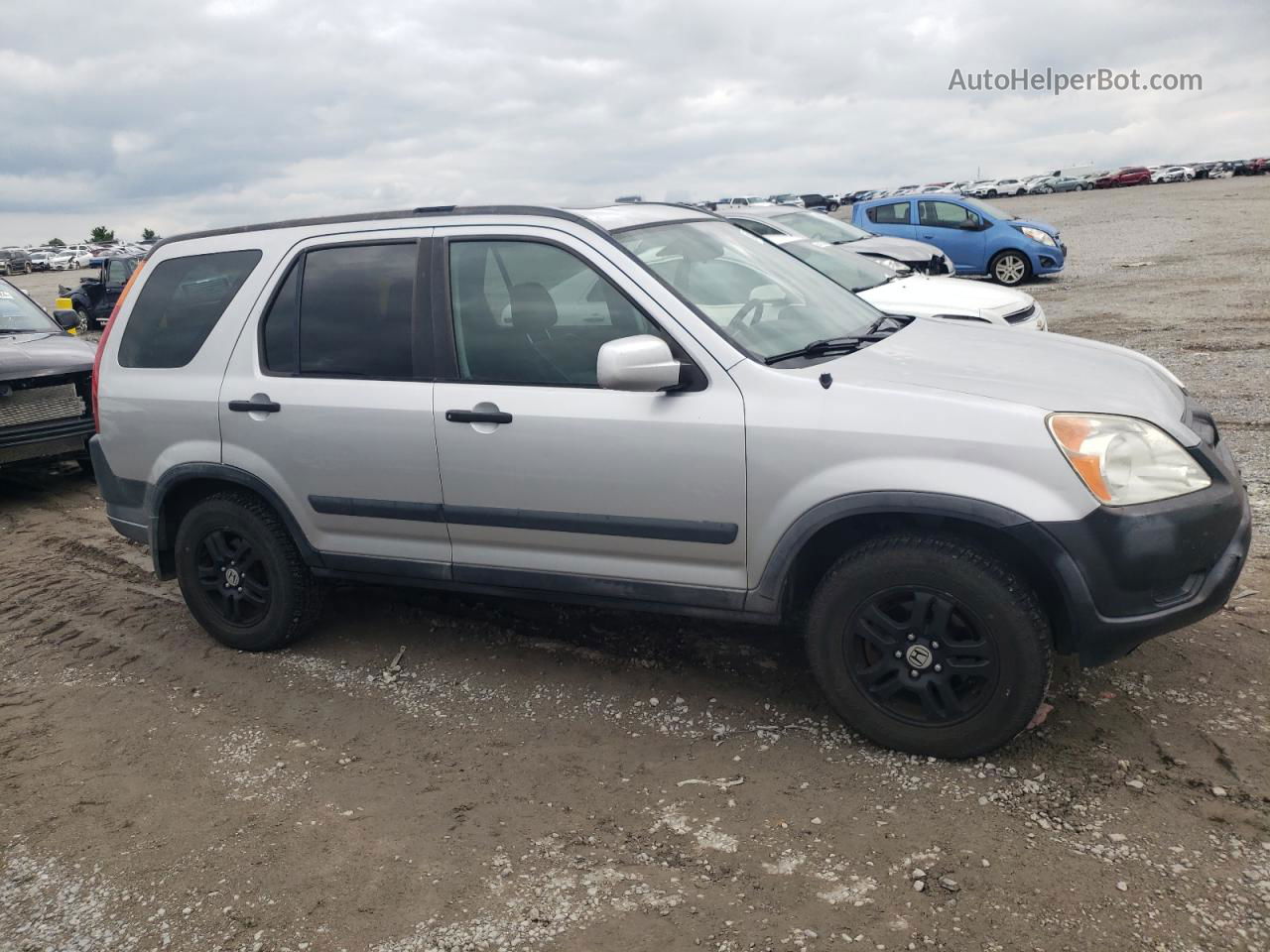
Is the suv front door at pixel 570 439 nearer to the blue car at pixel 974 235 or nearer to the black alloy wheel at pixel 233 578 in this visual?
the black alloy wheel at pixel 233 578

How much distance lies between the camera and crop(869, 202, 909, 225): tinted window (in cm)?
1767

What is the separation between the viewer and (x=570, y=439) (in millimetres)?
3723

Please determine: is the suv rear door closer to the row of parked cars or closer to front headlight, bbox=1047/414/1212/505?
front headlight, bbox=1047/414/1212/505

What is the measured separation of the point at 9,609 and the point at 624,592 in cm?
389

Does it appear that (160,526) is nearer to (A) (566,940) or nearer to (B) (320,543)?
(B) (320,543)

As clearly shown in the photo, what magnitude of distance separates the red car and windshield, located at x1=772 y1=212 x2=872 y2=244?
53118mm

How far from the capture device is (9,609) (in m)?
5.75

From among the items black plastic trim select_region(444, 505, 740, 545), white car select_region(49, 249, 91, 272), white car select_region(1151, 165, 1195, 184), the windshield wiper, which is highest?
white car select_region(1151, 165, 1195, 184)

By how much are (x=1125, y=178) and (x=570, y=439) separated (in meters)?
63.6

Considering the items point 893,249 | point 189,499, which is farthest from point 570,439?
point 893,249

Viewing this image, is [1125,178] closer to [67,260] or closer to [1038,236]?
[1038,236]

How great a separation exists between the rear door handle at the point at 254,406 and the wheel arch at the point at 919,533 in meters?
2.15

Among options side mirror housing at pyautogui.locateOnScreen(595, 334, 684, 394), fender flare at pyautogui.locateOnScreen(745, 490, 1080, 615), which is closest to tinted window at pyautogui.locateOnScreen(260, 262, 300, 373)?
side mirror housing at pyautogui.locateOnScreen(595, 334, 684, 394)

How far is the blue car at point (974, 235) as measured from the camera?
1738 centimetres
